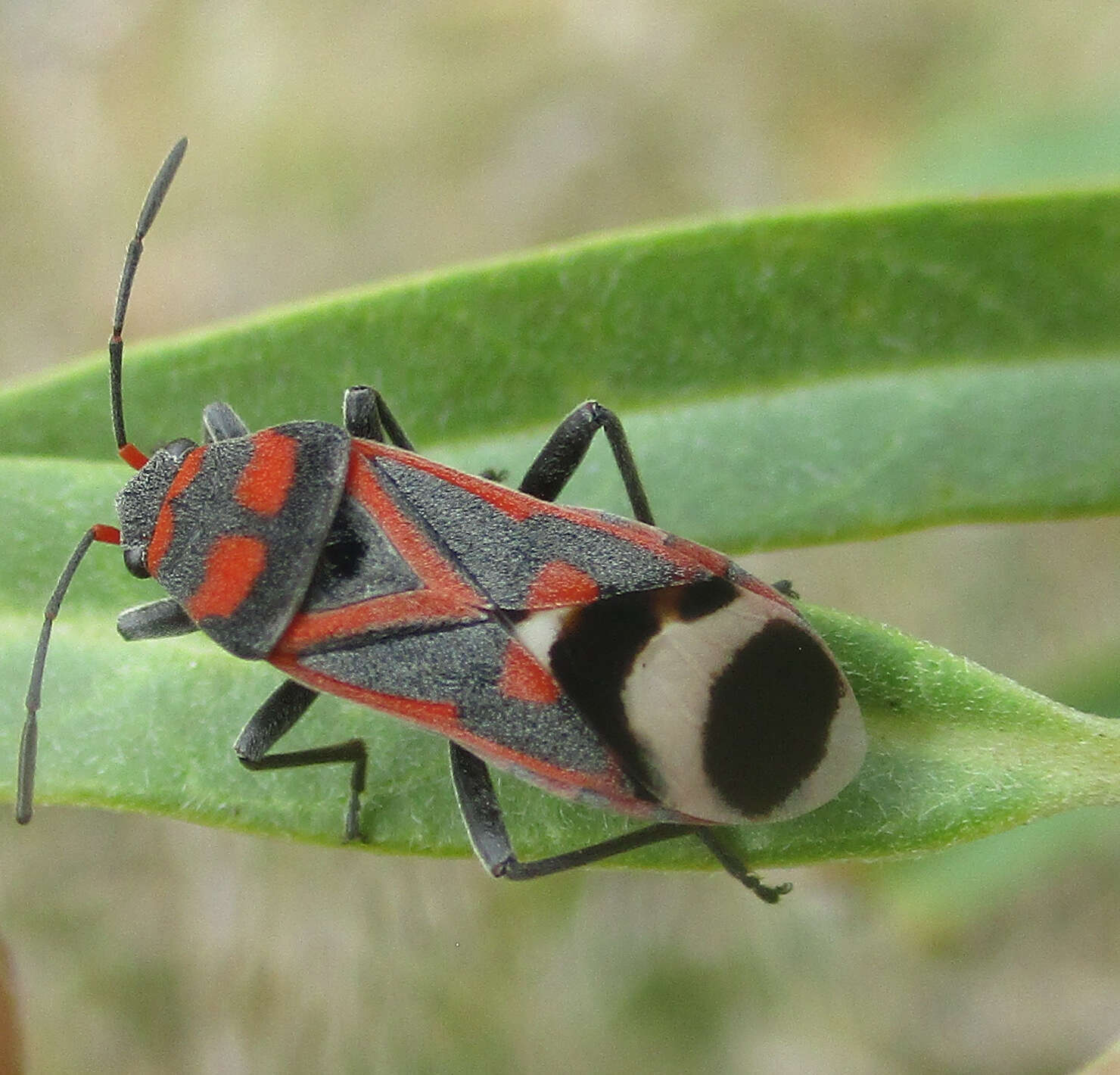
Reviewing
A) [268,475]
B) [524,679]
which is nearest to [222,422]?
[268,475]

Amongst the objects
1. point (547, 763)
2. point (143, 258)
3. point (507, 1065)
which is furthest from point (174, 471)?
point (143, 258)

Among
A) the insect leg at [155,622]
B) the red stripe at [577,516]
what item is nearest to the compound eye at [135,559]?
the insect leg at [155,622]

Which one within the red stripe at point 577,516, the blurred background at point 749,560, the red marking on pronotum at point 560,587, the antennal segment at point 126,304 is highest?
the antennal segment at point 126,304

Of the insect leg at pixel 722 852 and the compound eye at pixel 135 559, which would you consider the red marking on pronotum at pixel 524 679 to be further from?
the compound eye at pixel 135 559

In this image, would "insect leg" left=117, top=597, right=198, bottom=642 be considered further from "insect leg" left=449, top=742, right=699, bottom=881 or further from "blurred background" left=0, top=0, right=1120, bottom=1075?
"blurred background" left=0, top=0, right=1120, bottom=1075

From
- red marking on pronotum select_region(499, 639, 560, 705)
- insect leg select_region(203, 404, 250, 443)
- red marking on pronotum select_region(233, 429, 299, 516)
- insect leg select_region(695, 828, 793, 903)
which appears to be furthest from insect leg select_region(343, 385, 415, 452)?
insect leg select_region(695, 828, 793, 903)

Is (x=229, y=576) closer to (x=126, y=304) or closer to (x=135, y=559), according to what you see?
(x=135, y=559)
